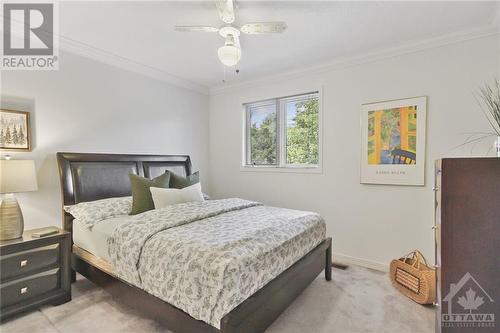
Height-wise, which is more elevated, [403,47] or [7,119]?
[403,47]

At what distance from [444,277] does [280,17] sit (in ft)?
7.57

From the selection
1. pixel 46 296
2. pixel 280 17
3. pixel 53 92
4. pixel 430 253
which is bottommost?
pixel 46 296

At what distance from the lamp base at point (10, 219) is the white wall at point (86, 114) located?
359mm

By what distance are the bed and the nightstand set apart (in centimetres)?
22

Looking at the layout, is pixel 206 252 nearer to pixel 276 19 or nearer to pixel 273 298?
pixel 273 298

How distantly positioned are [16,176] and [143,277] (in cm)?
137

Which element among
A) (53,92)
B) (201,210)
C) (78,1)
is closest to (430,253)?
(201,210)

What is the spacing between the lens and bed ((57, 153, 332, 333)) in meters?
1.61

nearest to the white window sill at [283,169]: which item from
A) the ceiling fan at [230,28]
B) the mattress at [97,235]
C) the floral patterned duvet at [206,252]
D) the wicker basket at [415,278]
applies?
the floral patterned duvet at [206,252]

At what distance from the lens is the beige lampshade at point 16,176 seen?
6.72 feet

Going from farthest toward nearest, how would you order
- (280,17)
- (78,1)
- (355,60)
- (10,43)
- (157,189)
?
1. (355,60)
2. (157,189)
3. (10,43)
4. (280,17)
5. (78,1)

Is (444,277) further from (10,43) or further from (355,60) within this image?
(10,43)

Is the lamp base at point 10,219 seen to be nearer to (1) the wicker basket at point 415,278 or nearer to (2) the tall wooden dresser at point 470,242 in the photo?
(2) the tall wooden dresser at point 470,242

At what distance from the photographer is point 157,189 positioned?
107 inches
